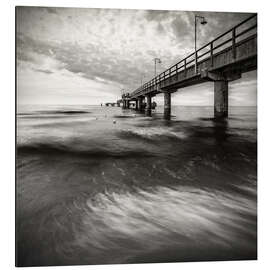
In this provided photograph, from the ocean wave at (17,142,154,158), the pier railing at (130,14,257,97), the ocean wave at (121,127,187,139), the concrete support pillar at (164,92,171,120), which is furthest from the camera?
the concrete support pillar at (164,92,171,120)

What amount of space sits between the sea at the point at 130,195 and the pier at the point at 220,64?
17.2 inches

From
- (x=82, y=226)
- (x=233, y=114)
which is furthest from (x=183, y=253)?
(x=233, y=114)

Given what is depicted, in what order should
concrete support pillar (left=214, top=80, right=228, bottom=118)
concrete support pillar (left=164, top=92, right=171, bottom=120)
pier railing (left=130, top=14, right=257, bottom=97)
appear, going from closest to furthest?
pier railing (left=130, top=14, right=257, bottom=97) → concrete support pillar (left=214, top=80, right=228, bottom=118) → concrete support pillar (left=164, top=92, right=171, bottom=120)

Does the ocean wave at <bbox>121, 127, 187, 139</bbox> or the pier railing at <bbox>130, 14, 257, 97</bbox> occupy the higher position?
the pier railing at <bbox>130, 14, 257, 97</bbox>

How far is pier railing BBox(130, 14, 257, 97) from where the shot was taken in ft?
9.86

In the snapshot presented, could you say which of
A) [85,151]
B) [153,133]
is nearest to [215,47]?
[153,133]

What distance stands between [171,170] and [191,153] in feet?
1.35

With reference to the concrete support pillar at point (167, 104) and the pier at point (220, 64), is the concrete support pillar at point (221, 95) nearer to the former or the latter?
the pier at point (220, 64)

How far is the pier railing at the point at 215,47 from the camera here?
3.01 meters

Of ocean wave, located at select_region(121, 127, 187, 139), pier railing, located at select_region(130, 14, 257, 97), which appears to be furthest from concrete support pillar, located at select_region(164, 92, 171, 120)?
pier railing, located at select_region(130, 14, 257, 97)

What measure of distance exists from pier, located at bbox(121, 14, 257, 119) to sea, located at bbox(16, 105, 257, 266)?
44 centimetres

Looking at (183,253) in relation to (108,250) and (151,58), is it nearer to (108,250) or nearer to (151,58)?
(108,250)

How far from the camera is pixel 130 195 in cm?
275

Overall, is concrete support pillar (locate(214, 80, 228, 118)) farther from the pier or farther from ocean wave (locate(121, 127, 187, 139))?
ocean wave (locate(121, 127, 187, 139))
